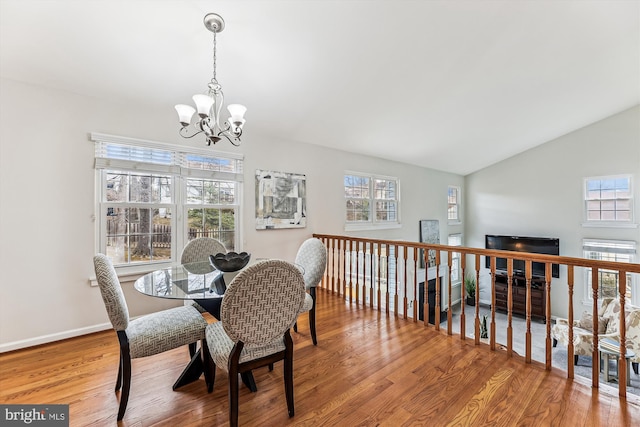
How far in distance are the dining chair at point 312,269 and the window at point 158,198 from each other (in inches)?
57.4

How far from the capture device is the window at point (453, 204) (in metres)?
7.51

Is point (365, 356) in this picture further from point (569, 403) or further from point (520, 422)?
point (569, 403)

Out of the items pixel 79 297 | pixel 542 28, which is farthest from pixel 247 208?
pixel 542 28

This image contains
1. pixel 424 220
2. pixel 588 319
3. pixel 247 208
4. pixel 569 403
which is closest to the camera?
pixel 569 403

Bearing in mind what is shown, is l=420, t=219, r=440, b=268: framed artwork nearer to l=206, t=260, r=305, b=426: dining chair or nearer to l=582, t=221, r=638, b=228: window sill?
l=582, t=221, r=638, b=228: window sill

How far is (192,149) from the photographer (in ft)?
10.8

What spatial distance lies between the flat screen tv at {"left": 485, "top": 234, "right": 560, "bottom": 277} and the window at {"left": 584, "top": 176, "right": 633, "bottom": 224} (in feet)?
2.90

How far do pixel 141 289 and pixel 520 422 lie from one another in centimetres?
241

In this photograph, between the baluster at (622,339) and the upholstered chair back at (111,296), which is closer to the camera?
the upholstered chair back at (111,296)

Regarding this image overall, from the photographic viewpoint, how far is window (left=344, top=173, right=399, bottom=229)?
509 cm

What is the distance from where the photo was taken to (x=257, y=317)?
141 cm

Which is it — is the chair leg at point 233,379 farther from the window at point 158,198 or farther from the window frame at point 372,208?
the window frame at point 372,208

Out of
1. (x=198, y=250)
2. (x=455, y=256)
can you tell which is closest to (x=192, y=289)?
(x=198, y=250)

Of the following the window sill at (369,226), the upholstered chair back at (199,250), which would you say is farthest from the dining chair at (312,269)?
the window sill at (369,226)
